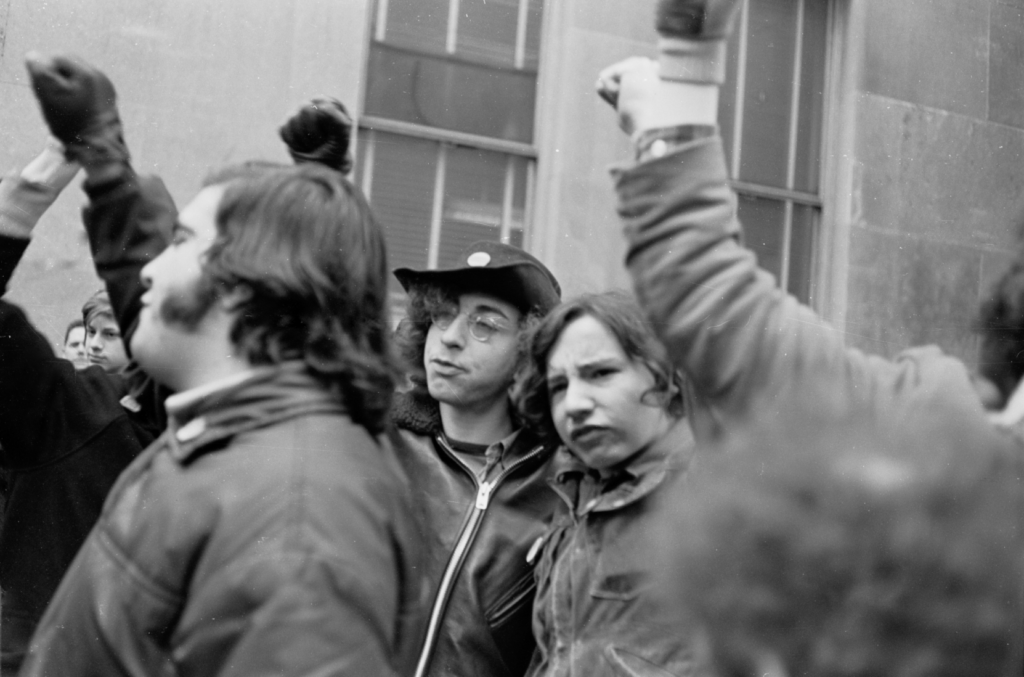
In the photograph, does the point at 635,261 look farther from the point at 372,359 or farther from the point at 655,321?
the point at 372,359

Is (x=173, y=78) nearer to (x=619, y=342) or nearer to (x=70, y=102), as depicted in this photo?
(x=70, y=102)

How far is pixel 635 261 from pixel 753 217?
56 cm

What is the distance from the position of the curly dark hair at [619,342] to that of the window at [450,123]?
Answer: 27cm

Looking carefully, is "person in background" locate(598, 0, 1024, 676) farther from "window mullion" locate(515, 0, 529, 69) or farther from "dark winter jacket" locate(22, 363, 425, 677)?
"window mullion" locate(515, 0, 529, 69)

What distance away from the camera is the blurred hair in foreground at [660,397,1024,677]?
159cm

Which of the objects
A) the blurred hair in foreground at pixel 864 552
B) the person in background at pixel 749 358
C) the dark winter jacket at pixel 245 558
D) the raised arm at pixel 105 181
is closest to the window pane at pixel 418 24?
the raised arm at pixel 105 181

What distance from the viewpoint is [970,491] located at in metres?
1.65

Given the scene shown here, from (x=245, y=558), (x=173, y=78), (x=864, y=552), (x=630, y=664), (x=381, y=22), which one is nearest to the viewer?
(x=245, y=558)

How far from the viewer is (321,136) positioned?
1986 mm

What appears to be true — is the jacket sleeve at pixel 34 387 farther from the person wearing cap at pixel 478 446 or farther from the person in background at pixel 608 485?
the person in background at pixel 608 485

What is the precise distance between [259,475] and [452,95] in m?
1.12

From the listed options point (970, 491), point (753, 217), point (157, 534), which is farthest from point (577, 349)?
point (157, 534)

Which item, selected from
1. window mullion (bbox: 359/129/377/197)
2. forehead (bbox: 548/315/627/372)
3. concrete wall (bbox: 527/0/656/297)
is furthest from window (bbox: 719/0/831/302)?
window mullion (bbox: 359/129/377/197)

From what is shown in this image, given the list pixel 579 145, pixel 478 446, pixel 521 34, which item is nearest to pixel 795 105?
pixel 579 145
